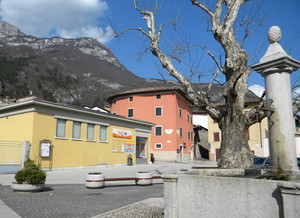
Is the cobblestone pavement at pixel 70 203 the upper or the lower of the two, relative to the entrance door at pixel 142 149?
lower

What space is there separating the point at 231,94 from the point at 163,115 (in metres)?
30.6

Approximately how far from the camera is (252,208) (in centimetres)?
424

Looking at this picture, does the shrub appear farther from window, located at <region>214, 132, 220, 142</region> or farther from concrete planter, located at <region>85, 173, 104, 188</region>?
window, located at <region>214, 132, 220, 142</region>

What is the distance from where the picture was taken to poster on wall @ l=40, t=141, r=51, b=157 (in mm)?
19703

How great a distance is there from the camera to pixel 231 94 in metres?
8.29

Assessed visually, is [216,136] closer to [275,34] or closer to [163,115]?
[163,115]

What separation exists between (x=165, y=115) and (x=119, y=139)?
1241 centimetres

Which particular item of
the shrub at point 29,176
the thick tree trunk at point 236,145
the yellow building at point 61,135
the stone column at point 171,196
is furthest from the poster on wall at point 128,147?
the stone column at point 171,196

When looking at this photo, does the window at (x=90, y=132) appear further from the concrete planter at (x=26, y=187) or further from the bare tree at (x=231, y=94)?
the bare tree at (x=231, y=94)

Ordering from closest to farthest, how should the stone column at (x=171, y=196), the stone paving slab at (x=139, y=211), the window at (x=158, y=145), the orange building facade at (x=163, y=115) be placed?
the stone column at (x=171, y=196) < the stone paving slab at (x=139, y=211) < the orange building facade at (x=163, y=115) < the window at (x=158, y=145)

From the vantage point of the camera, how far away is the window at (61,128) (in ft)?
70.4

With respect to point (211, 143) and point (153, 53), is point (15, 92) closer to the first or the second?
point (211, 143)

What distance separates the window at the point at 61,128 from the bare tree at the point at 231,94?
1405 centimetres

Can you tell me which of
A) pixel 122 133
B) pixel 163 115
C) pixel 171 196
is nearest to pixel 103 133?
pixel 122 133
